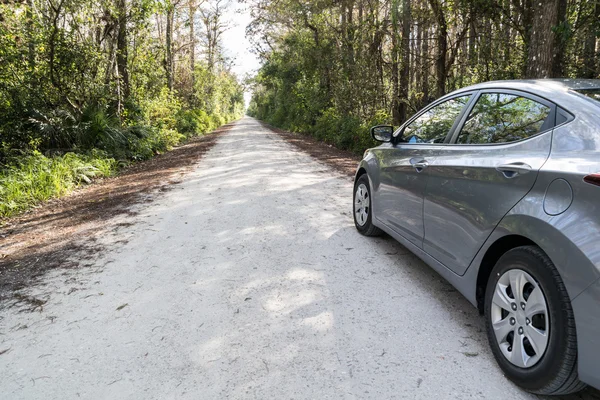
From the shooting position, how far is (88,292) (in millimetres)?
3631

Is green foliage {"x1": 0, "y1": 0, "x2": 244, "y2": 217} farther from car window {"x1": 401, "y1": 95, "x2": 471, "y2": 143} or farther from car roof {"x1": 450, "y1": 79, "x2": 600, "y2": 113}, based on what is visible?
car roof {"x1": 450, "y1": 79, "x2": 600, "y2": 113}

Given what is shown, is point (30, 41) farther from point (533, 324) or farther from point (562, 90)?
point (533, 324)

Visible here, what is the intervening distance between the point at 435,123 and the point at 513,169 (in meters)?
1.48

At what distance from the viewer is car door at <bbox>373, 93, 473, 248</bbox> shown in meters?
3.43

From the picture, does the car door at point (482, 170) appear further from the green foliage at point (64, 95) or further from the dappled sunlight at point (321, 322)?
the green foliage at point (64, 95)

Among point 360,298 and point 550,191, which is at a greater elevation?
point 550,191

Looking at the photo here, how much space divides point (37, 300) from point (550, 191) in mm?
4130

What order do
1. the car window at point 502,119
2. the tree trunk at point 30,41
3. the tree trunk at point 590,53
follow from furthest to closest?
the tree trunk at point 30,41, the tree trunk at point 590,53, the car window at point 502,119

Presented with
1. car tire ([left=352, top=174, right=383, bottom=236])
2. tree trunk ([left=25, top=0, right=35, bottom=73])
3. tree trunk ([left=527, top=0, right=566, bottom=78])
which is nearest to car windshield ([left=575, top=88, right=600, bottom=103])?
car tire ([left=352, top=174, right=383, bottom=236])

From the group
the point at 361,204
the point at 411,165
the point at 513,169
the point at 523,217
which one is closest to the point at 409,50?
the point at 361,204

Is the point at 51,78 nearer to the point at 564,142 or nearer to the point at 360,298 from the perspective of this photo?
the point at 360,298

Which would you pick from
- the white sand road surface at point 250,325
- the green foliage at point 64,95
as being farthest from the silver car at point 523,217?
the green foliage at point 64,95

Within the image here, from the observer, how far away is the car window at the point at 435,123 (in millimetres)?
3422

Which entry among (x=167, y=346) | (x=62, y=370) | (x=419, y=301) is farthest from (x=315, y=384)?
(x=62, y=370)
